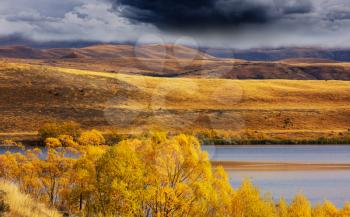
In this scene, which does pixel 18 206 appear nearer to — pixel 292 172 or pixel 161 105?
pixel 292 172

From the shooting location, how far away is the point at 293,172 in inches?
2867

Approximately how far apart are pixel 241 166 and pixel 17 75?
89.9 metres

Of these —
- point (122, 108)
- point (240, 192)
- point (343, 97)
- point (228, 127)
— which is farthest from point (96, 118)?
point (240, 192)

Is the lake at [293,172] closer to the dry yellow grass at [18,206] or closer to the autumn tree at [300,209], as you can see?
the autumn tree at [300,209]

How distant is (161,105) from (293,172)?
7075cm

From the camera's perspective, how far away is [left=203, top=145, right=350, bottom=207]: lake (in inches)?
2157

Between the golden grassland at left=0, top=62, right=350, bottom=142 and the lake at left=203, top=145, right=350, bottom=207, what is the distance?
18.2 m

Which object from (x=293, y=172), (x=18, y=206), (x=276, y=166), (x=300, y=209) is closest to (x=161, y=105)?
(x=276, y=166)

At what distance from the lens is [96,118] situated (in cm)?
12656

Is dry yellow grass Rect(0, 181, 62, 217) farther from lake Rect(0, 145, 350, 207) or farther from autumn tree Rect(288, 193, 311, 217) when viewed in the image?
lake Rect(0, 145, 350, 207)

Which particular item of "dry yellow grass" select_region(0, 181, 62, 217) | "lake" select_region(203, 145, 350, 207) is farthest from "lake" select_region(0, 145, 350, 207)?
"dry yellow grass" select_region(0, 181, 62, 217)

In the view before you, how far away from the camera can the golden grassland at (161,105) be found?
417ft

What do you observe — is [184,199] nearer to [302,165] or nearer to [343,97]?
[302,165]

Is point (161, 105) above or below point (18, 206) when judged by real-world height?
below
